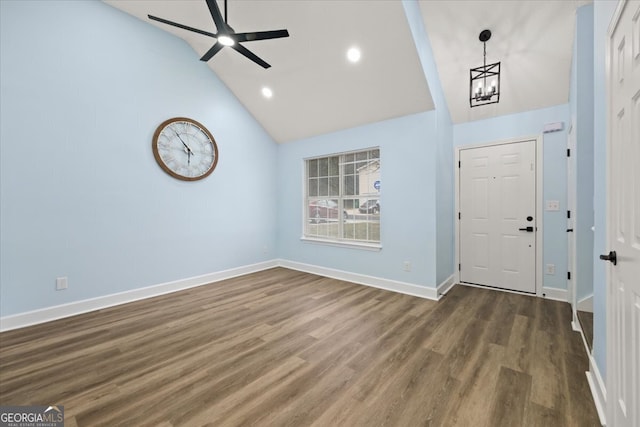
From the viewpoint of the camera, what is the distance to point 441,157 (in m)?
3.61

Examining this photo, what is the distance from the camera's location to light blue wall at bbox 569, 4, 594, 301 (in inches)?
90.6

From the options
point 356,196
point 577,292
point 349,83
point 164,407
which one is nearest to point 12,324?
point 164,407

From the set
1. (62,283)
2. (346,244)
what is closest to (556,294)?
(346,244)

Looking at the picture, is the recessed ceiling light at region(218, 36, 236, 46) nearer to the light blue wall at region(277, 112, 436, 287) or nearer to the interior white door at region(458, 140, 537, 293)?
the light blue wall at region(277, 112, 436, 287)

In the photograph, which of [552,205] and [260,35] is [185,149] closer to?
[260,35]

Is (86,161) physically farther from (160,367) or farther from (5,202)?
(160,367)

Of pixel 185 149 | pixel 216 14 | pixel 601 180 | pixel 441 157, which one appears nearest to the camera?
pixel 601 180

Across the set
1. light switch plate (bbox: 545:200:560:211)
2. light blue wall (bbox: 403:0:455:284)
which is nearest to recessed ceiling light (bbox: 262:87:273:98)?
light blue wall (bbox: 403:0:455:284)

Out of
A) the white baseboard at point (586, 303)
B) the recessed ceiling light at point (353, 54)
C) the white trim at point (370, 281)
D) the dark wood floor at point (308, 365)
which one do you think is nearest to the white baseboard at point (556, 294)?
the dark wood floor at point (308, 365)

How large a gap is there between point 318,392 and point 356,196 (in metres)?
3.09

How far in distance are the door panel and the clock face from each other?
14.1 feet

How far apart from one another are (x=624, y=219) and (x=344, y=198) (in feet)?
11.5

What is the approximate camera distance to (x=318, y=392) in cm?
171

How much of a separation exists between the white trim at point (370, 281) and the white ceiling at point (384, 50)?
7.89 feet
